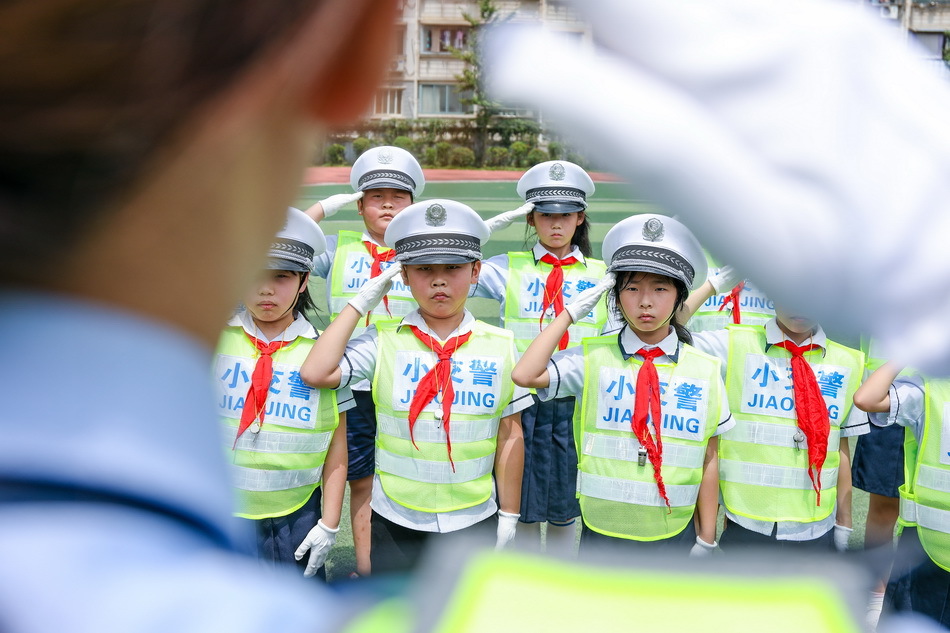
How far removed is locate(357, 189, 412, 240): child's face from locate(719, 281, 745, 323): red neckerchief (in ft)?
6.56

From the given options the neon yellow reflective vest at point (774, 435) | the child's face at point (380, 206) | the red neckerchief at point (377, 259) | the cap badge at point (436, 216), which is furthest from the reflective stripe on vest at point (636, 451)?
the child's face at point (380, 206)

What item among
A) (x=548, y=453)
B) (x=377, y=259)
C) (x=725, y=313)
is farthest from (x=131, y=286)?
(x=725, y=313)

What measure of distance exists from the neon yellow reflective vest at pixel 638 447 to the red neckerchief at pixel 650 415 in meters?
0.02

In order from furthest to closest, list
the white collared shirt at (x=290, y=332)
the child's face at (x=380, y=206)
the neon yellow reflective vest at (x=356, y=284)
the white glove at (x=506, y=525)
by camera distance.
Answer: the child's face at (x=380, y=206) < the neon yellow reflective vest at (x=356, y=284) < the white glove at (x=506, y=525) < the white collared shirt at (x=290, y=332)

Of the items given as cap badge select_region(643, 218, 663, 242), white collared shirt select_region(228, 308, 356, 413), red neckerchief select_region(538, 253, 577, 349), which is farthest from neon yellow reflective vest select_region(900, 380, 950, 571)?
white collared shirt select_region(228, 308, 356, 413)

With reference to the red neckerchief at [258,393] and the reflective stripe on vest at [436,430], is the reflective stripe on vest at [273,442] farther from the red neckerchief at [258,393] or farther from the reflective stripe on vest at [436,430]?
the reflective stripe on vest at [436,430]

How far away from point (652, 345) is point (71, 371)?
12.4 ft

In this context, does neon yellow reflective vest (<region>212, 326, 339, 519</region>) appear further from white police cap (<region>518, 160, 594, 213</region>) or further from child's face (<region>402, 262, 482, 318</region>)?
white police cap (<region>518, 160, 594, 213</region>)

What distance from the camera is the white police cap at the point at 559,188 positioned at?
5.72m

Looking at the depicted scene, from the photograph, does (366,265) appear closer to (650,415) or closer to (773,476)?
(650,415)

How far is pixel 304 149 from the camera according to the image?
0.42m

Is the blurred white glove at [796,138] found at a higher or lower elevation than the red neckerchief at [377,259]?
lower

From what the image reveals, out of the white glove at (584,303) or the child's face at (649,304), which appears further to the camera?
the white glove at (584,303)

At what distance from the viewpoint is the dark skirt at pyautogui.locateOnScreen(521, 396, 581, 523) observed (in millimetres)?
5066
